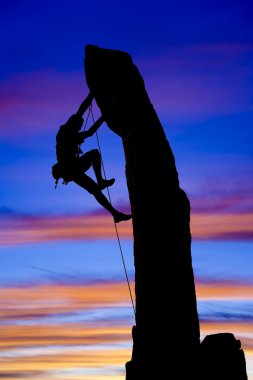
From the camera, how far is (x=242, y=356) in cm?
1223

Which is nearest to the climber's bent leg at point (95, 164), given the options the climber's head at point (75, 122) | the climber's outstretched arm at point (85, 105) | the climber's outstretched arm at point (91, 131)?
the climber's outstretched arm at point (91, 131)

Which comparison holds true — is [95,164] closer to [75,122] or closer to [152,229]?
[75,122]

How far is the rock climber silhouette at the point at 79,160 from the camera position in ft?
42.6

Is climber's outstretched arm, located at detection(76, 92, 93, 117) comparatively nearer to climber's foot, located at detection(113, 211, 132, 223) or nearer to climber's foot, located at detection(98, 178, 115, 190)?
climber's foot, located at detection(98, 178, 115, 190)

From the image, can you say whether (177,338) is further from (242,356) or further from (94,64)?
(94,64)

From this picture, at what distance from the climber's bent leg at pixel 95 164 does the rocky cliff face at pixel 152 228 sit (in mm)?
626

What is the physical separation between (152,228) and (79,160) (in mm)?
2122

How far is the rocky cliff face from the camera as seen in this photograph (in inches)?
453

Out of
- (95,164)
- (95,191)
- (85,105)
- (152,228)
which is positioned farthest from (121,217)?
(85,105)

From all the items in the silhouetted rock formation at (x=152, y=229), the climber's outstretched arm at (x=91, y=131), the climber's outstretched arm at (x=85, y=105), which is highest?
the climber's outstretched arm at (x=85, y=105)

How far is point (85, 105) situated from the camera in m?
13.1

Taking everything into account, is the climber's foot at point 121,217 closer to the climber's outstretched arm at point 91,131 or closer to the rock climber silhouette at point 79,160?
the rock climber silhouette at point 79,160

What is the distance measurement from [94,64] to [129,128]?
145 centimetres

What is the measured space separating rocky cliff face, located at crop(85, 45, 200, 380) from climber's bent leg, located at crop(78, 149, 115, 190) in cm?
63
